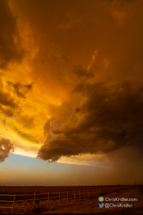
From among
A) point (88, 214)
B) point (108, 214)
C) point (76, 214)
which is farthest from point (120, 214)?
point (76, 214)

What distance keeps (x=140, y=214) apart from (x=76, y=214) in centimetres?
489

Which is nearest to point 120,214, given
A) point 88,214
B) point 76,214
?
point 88,214

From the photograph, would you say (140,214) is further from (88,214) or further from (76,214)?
(76,214)

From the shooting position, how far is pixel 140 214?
10039 mm

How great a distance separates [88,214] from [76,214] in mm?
963

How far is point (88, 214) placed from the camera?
10.6 metres

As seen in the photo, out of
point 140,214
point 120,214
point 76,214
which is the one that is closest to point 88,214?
point 76,214

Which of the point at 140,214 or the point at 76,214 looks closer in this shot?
the point at 140,214

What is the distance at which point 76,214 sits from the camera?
1072cm

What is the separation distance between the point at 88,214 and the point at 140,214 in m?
3.93

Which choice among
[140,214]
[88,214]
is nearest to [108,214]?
[88,214]

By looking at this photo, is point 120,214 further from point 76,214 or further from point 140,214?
point 76,214

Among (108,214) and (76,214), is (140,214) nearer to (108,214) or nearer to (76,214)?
(108,214)

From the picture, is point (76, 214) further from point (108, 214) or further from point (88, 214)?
point (108, 214)
